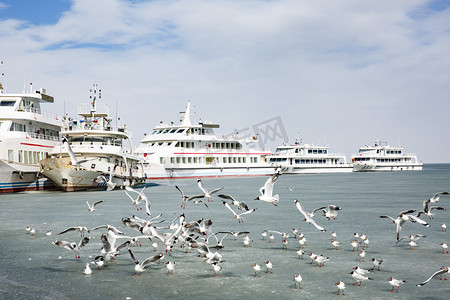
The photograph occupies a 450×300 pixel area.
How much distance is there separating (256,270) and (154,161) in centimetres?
6354

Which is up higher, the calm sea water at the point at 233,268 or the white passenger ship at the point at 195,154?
the white passenger ship at the point at 195,154

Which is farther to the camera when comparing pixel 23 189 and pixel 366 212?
pixel 23 189

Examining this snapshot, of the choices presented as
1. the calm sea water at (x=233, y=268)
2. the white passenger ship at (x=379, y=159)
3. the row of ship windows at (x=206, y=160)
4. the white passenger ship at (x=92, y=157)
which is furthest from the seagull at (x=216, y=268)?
the white passenger ship at (x=379, y=159)

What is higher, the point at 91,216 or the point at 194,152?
the point at 194,152

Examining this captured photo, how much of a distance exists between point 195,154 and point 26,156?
4015 cm

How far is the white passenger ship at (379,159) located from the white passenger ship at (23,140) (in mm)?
97023

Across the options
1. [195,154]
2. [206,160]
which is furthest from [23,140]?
[206,160]

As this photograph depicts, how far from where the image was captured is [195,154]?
79.8 meters

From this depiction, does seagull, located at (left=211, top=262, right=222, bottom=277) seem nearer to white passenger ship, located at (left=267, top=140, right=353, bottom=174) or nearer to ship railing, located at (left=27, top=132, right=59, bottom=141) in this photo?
ship railing, located at (left=27, top=132, right=59, bottom=141)

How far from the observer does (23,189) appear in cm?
4181

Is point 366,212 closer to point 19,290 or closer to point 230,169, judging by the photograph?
point 19,290

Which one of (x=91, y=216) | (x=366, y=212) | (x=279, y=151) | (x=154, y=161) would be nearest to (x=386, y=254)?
(x=366, y=212)

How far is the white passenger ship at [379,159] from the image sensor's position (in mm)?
126312

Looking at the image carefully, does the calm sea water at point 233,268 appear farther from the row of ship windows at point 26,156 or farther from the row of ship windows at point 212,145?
the row of ship windows at point 212,145
